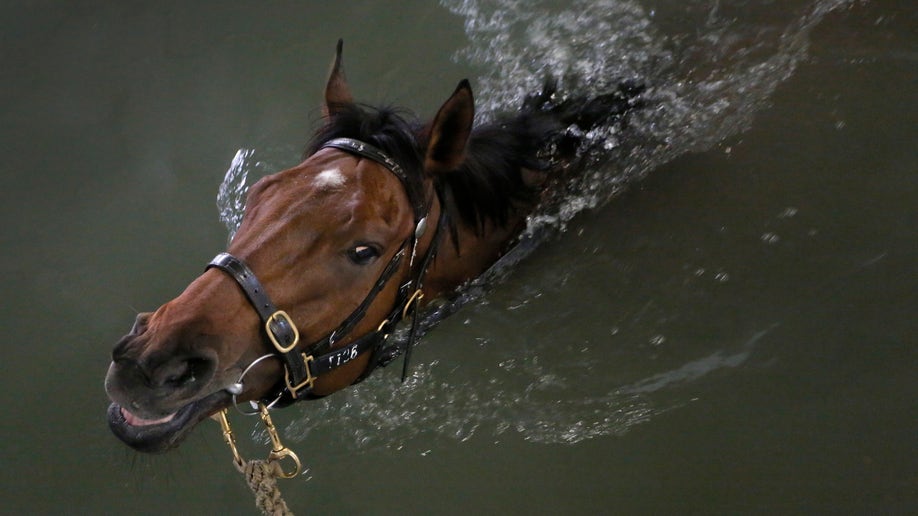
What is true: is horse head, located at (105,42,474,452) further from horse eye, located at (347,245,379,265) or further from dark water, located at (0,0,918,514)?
dark water, located at (0,0,918,514)

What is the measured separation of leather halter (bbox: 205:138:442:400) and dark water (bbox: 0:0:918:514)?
0.70 meters

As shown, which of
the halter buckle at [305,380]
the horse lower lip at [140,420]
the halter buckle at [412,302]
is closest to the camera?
the horse lower lip at [140,420]

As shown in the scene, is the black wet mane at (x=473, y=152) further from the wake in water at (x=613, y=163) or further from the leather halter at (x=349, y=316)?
the wake in water at (x=613, y=163)

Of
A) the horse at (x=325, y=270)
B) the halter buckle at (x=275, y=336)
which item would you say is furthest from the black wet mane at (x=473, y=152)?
the halter buckle at (x=275, y=336)

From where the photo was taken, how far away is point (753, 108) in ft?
9.37

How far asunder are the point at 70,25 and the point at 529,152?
3.63 meters

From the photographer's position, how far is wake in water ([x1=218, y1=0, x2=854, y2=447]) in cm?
275

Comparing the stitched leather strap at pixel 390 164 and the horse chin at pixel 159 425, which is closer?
the horse chin at pixel 159 425

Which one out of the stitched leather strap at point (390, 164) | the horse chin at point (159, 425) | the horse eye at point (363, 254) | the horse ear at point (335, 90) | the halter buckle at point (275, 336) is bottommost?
the horse chin at point (159, 425)

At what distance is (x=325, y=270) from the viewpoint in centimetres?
184

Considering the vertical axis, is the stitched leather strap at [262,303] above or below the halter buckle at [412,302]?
above

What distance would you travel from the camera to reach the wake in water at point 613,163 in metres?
2.75

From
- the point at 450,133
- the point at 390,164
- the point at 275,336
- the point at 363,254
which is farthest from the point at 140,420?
the point at 450,133

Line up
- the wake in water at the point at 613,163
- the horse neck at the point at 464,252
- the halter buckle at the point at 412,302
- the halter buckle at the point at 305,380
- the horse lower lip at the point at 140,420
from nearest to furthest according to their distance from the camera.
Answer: the horse lower lip at the point at 140,420
the halter buckle at the point at 305,380
the halter buckle at the point at 412,302
the horse neck at the point at 464,252
the wake in water at the point at 613,163
